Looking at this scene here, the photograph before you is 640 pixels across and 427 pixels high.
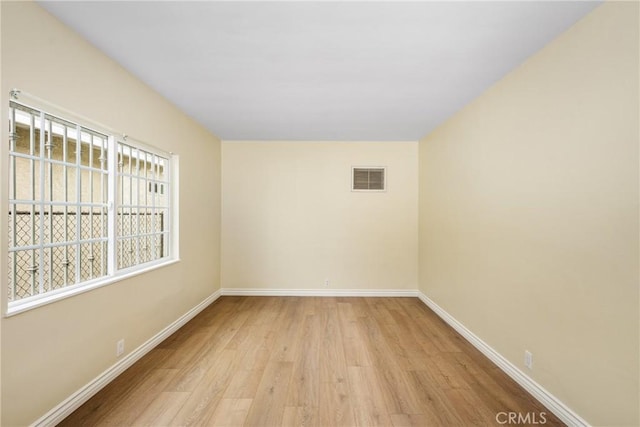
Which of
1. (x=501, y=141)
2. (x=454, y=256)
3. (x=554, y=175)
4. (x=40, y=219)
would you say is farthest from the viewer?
(x=454, y=256)

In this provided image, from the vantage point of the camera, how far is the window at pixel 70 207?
1520 millimetres

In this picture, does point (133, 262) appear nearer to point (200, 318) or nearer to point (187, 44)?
point (200, 318)

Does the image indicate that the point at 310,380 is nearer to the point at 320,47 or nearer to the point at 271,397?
the point at 271,397

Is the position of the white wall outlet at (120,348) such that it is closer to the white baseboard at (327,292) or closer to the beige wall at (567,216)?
the white baseboard at (327,292)

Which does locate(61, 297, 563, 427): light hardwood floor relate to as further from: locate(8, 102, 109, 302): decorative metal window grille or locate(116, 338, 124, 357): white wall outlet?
locate(8, 102, 109, 302): decorative metal window grille

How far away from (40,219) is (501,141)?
137 inches

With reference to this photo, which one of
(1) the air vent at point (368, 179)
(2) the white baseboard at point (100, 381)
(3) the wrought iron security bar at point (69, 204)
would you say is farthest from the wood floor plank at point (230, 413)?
(1) the air vent at point (368, 179)

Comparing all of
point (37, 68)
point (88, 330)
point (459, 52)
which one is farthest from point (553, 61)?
point (88, 330)

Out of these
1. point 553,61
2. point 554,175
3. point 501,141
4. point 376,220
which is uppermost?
point 553,61

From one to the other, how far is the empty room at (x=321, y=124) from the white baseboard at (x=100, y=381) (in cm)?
1

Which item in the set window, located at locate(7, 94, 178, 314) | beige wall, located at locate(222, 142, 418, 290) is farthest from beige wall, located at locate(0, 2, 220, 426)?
beige wall, located at locate(222, 142, 418, 290)

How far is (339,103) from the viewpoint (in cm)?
270

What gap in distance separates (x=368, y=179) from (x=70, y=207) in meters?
3.51

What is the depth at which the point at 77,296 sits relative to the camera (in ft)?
5.64
